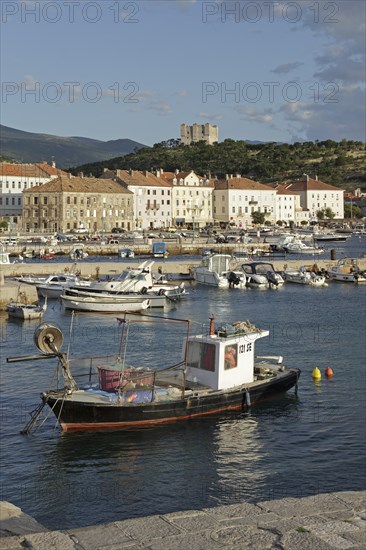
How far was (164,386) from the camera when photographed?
21562 mm

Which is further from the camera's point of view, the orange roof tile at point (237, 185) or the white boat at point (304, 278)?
the orange roof tile at point (237, 185)

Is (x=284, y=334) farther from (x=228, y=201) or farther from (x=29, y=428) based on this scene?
(x=228, y=201)

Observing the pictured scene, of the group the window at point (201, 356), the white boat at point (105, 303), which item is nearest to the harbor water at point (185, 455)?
the window at point (201, 356)

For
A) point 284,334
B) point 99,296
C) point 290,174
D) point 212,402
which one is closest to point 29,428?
point 212,402

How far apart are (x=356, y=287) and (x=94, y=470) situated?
148 ft

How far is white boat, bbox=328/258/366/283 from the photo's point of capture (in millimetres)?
62875

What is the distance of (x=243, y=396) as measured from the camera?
72.5ft

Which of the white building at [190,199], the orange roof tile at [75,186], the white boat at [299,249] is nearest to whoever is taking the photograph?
the white boat at [299,249]

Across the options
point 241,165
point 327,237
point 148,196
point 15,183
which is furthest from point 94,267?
point 241,165

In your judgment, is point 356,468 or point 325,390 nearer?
point 356,468

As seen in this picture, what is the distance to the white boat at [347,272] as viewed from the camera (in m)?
62.9

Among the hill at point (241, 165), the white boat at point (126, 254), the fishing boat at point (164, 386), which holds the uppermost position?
the hill at point (241, 165)

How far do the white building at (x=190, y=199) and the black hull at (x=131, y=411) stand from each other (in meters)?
113

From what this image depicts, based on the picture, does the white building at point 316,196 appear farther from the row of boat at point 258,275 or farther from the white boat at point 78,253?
the row of boat at point 258,275
